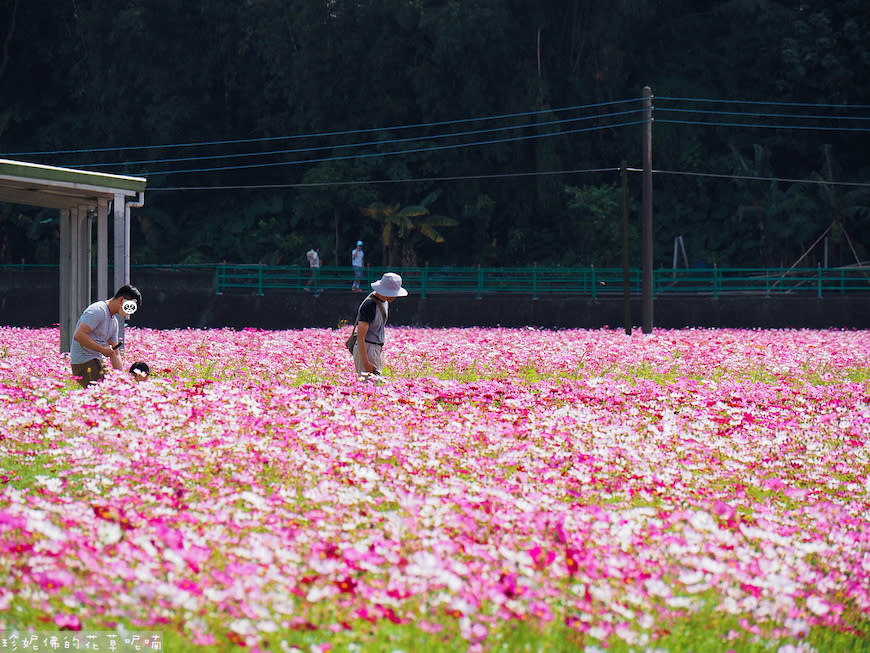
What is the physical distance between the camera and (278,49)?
44.8m

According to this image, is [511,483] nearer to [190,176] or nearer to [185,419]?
[185,419]

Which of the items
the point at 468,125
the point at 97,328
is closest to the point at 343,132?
the point at 468,125

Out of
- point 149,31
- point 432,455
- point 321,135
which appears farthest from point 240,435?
point 149,31

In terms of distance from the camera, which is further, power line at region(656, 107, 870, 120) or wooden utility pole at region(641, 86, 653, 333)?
power line at region(656, 107, 870, 120)

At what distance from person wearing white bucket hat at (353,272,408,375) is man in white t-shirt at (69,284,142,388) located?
2174mm

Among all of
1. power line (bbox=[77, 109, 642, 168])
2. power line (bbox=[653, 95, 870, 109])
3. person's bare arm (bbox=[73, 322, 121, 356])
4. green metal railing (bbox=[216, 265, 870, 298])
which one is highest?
power line (bbox=[653, 95, 870, 109])

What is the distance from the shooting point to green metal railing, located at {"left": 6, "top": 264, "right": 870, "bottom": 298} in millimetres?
33938

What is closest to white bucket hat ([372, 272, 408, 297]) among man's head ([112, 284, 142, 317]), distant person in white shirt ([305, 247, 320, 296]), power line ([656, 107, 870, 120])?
man's head ([112, 284, 142, 317])

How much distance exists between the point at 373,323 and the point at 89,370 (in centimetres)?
281

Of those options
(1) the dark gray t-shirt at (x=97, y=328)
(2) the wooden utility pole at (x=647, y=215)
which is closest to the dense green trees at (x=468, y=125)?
(2) the wooden utility pole at (x=647, y=215)

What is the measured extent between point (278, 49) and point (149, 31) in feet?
19.4

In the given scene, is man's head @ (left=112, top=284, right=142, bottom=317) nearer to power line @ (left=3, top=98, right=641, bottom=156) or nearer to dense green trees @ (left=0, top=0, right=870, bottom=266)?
power line @ (left=3, top=98, right=641, bottom=156)

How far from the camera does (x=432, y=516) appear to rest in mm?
5223

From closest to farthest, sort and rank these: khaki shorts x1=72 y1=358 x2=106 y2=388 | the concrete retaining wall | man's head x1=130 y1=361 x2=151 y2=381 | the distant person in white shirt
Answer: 1. man's head x1=130 y1=361 x2=151 y2=381
2. khaki shorts x1=72 y1=358 x2=106 y2=388
3. the concrete retaining wall
4. the distant person in white shirt
